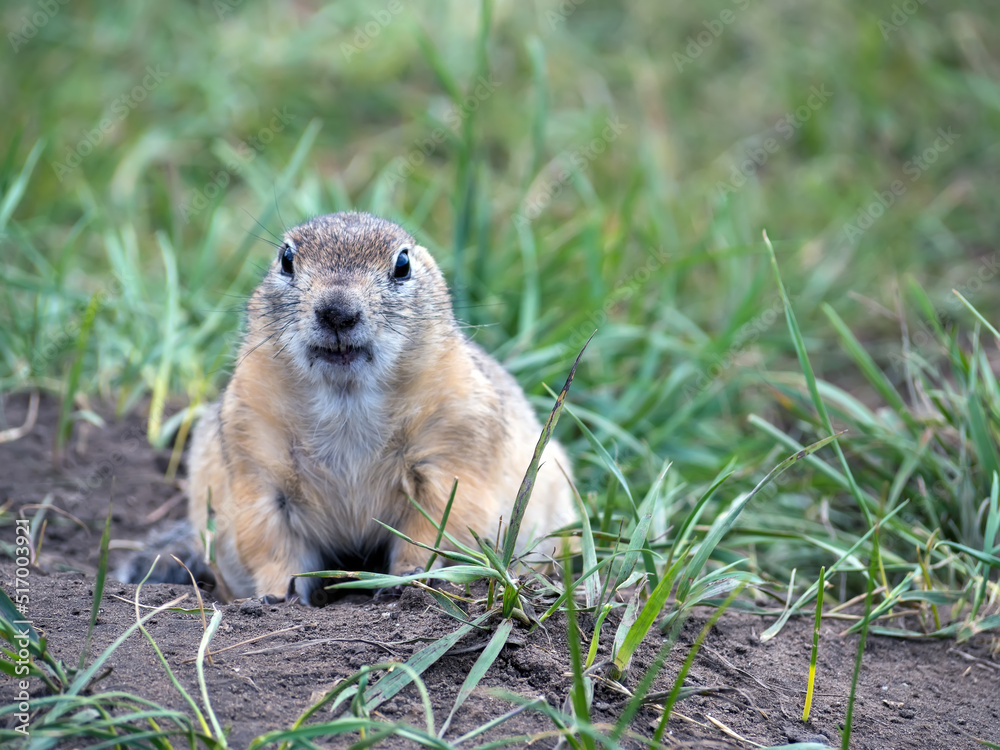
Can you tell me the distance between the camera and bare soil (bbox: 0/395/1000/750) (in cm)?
301

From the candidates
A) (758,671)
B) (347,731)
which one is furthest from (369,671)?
(758,671)

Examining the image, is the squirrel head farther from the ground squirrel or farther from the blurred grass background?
the blurred grass background

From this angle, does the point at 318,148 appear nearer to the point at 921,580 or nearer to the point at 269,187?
the point at 269,187

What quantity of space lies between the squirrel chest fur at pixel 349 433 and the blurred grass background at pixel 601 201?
810 mm

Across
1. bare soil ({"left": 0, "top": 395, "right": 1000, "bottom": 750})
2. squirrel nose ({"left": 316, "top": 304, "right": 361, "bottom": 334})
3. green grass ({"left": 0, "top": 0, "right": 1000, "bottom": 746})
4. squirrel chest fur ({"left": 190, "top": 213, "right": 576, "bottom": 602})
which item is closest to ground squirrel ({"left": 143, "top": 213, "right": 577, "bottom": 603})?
squirrel chest fur ({"left": 190, "top": 213, "right": 576, "bottom": 602})

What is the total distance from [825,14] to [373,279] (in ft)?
27.1

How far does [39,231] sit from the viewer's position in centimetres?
752

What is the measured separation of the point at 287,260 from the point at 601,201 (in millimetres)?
4423

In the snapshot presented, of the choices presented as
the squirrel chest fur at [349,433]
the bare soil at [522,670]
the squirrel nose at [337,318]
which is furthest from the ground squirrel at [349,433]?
the bare soil at [522,670]

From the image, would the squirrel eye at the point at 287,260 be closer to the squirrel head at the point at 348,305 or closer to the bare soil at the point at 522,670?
the squirrel head at the point at 348,305

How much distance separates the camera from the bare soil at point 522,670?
9.89 ft

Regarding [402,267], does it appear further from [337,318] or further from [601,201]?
[601,201]

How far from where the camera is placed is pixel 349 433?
4.14 meters

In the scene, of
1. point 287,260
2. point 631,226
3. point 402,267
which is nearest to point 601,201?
point 631,226
